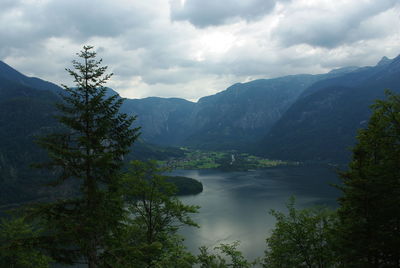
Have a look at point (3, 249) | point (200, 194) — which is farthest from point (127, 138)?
point (200, 194)

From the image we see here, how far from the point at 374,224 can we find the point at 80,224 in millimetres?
15035

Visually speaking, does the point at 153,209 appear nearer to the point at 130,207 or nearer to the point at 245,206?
the point at 130,207

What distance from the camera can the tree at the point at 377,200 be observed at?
614 inches

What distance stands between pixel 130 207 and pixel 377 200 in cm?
1518

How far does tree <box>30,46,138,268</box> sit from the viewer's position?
11.4 meters

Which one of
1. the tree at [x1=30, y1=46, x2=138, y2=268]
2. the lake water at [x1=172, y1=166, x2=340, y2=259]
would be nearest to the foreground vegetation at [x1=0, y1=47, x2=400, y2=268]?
the tree at [x1=30, y1=46, x2=138, y2=268]

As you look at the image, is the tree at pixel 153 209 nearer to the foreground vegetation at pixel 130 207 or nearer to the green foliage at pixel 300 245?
the foreground vegetation at pixel 130 207

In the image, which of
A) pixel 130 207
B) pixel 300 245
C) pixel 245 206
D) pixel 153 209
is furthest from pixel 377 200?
pixel 245 206

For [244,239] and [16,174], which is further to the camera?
A: [16,174]

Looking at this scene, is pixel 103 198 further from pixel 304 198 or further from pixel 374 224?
pixel 304 198

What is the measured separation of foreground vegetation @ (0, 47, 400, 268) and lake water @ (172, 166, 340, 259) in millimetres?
40834

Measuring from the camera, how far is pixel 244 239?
66312 mm

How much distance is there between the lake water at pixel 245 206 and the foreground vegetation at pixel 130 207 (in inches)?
1608

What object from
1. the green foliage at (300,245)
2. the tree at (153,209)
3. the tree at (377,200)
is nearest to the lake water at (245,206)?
the green foliage at (300,245)
